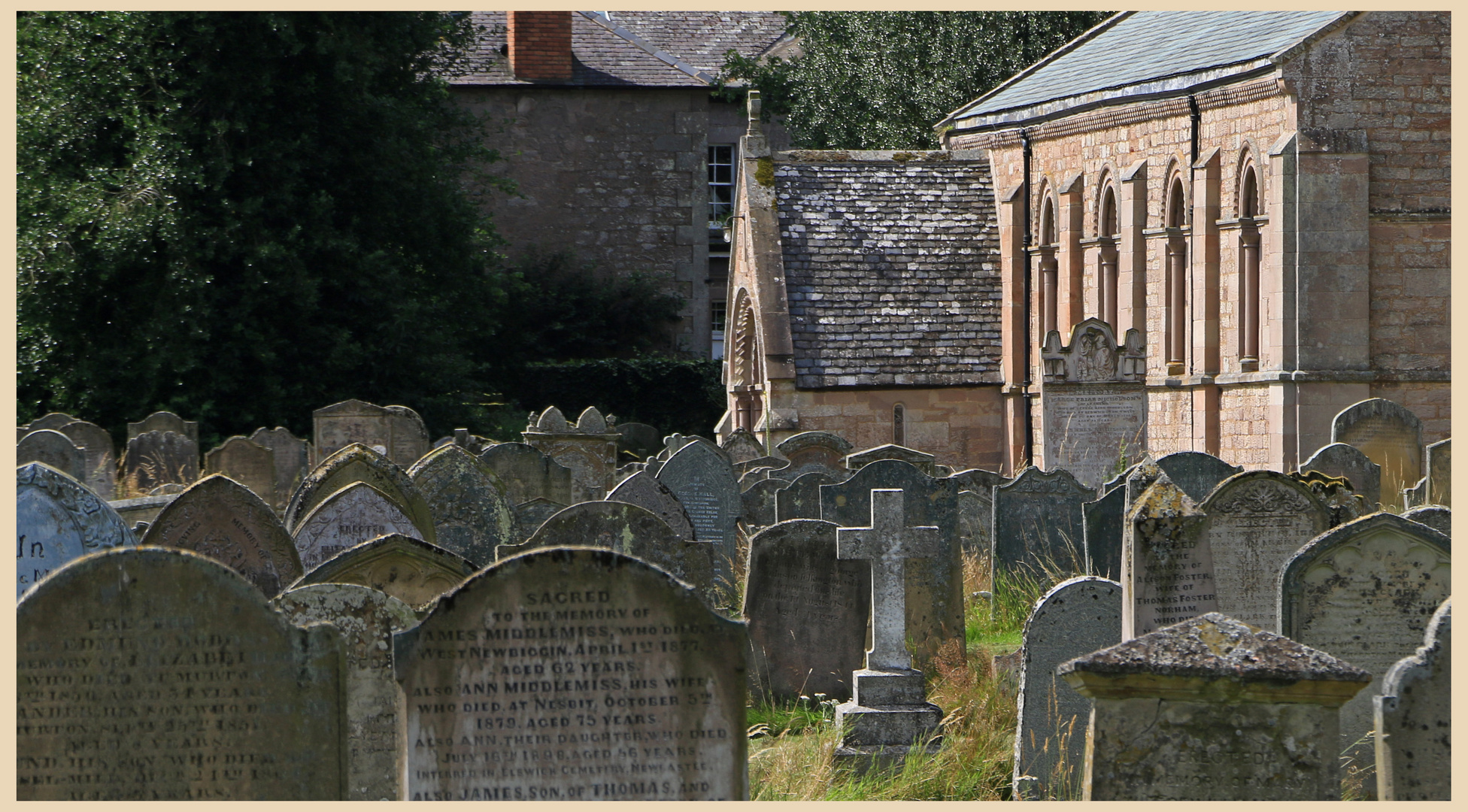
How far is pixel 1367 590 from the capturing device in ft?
23.1

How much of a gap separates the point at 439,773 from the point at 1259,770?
249 cm

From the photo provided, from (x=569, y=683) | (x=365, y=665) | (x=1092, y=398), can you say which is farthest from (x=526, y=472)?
(x=569, y=683)

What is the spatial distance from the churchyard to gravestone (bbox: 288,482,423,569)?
0.05ft

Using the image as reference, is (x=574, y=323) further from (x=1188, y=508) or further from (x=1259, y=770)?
(x=1259, y=770)

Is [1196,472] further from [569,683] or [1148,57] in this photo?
[1148,57]

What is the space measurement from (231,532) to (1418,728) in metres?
→ 5.59

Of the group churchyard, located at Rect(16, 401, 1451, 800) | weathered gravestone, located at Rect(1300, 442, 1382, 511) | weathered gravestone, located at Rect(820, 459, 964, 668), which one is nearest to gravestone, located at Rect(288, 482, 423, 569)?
churchyard, located at Rect(16, 401, 1451, 800)

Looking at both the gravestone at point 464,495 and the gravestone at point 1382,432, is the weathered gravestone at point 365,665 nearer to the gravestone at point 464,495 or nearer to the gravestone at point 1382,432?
the gravestone at point 464,495

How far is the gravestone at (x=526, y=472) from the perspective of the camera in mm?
Result: 14539

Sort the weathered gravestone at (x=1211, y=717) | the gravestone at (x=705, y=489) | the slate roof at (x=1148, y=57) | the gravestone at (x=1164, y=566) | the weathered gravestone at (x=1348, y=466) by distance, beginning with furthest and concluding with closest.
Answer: the slate roof at (x=1148, y=57)
the gravestone at (x=705, y=489)
the weathered gravestone at (x=1348, y=466)
the gravestone at (x=1164, y=566)
the weathered gravestone at (x=1211, y=717)

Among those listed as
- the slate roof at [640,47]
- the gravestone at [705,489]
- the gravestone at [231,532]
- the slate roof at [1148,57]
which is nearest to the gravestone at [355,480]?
the gravestone at [231,532]

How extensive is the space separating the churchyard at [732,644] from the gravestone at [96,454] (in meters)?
5.04

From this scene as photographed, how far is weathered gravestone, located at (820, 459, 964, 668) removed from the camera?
9.99 meters

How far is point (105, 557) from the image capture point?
5477mm
